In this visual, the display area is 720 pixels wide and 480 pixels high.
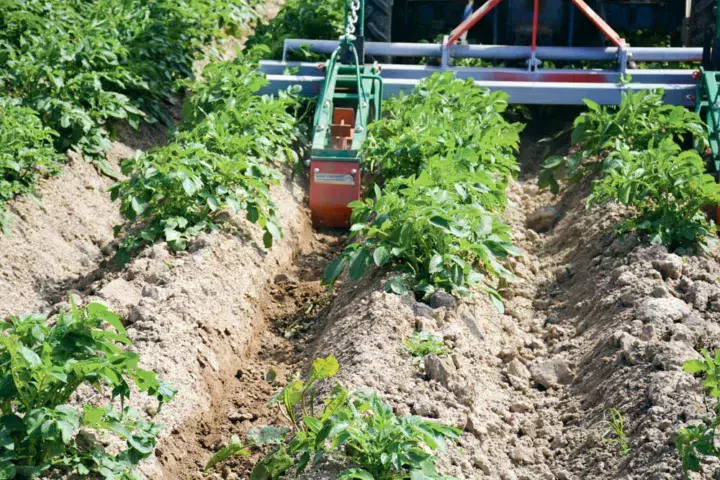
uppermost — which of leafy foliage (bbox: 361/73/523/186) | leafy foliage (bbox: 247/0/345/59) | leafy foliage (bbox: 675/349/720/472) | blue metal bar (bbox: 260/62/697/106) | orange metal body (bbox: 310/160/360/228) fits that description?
leafy foliage (bbox: 247/0/345/59)

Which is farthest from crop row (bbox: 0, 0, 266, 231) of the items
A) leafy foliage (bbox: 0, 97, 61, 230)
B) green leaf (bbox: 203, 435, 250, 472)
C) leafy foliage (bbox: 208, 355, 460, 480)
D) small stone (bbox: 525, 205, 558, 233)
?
leafy foliage (bbox: 208, 355, 460, 480)

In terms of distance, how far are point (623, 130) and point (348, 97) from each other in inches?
67.7

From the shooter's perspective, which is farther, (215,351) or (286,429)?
(215,351)

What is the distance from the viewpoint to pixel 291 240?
7.27 metres

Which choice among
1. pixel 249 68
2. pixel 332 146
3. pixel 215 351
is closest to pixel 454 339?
pixel 215 351

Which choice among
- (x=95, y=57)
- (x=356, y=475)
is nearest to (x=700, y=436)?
(x=356, y=475)

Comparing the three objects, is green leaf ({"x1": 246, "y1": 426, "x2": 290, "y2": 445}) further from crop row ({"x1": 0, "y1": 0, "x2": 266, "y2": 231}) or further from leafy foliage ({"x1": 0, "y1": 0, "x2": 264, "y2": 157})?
leafy foliage ({"x1": 0, "y1": 0, "x2": 264, "y2": 157})

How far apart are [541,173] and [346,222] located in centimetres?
119

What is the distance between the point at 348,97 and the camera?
8.07 meters

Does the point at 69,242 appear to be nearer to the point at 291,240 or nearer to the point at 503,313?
the point at 291,240

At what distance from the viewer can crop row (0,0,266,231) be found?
7.23 m

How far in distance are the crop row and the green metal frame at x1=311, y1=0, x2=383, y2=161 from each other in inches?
48.6

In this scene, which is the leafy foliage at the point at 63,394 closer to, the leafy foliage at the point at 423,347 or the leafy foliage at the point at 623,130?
the leafy foliage at the point at 423,347

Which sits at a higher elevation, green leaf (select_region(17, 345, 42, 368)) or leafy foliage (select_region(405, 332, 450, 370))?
green leaf (select_region(17, 345, 42, 368))
